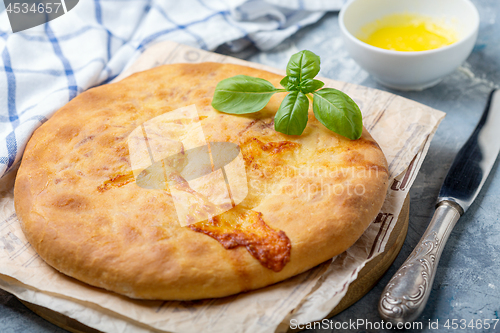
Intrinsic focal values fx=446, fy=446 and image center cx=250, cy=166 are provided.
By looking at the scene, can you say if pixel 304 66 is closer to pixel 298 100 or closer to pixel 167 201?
pixel 298 100

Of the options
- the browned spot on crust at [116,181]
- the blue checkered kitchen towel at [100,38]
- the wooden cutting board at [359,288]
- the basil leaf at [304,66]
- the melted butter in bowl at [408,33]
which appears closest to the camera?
the wooden cutting board at [359,288]

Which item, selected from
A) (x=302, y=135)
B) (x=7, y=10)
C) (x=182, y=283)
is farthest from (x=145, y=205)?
(x=7, y=10)

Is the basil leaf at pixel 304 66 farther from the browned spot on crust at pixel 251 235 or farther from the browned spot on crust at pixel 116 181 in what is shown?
the browned spot on crust at pixel 116 181

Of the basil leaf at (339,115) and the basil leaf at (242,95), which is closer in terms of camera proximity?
the basil leaf at (339,115)

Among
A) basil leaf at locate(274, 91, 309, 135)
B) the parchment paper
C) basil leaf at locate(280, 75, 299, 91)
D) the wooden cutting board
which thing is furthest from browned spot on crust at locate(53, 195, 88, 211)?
basil leaf at locate(280, 75, 299, 91)

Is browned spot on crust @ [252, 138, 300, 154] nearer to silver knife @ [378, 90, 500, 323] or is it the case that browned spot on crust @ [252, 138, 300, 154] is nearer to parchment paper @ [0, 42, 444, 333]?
parchment paper @ [0, 42, 444, 333]

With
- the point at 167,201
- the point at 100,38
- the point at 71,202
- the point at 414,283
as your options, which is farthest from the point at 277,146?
the point at 100,38

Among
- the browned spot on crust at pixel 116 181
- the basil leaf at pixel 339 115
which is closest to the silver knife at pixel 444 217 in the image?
the basil leaf at pixel 339 115
